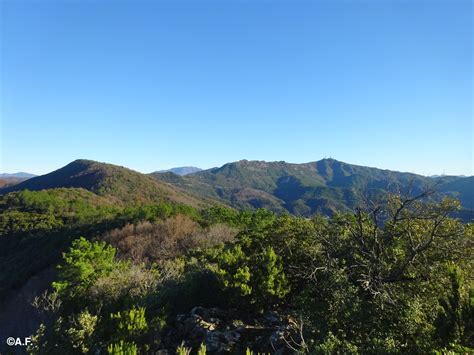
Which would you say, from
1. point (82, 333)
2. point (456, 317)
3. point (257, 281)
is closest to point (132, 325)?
point (82, 333)

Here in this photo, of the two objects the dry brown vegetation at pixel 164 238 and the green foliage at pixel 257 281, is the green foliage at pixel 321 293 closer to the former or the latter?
the green foliage at pixel 257 281

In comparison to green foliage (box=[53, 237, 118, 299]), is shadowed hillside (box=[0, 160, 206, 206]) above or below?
above

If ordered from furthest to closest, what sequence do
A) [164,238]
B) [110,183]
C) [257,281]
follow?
[110,183], [164,238], [257,281]

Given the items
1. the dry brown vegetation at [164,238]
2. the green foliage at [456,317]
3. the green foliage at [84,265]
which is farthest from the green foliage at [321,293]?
the dry brown vegetation at [164,238]

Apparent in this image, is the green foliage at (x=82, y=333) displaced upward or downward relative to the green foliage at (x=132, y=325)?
downward

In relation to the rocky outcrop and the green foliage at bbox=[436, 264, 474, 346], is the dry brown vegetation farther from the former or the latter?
the green foliage at bbox=[436, 264, 474, 346]

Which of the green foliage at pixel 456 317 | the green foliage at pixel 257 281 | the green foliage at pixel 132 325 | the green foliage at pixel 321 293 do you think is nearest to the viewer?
the green foliage at pixel 456 317

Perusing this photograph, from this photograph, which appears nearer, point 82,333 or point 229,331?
point 82,333

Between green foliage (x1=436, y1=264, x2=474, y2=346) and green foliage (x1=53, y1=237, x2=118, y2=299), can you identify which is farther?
green foliage (x1=53, y1=237, x2=118, y2=299)

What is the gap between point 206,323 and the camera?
1344 centimetres

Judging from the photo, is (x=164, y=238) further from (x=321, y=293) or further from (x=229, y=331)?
(x=321, y=293)

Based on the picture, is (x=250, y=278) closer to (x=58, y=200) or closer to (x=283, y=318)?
(x=283, y=318)

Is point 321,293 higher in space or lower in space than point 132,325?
higher

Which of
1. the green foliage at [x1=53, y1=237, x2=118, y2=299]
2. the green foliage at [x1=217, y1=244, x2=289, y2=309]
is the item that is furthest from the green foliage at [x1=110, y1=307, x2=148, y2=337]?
the green foliage at [x1=53, y1=237, x2=118, y2=299]
